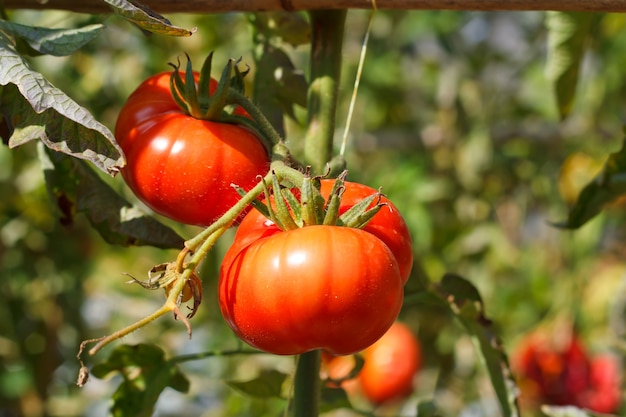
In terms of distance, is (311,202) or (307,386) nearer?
(311,202)

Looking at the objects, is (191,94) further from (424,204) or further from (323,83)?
(424,204)

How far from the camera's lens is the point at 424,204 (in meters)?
2.33

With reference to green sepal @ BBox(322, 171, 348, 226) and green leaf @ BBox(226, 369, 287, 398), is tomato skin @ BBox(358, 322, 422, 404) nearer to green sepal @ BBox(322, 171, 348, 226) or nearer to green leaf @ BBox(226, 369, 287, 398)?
green leaf @ BBox(226, 369, 287, 398)

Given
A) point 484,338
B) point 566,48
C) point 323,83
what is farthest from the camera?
point 566,48

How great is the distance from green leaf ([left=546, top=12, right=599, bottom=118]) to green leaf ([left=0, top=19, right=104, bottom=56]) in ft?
2.05

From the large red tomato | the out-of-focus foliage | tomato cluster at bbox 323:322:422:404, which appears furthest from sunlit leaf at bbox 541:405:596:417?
tomato cluster at bbox 323:322:422:404

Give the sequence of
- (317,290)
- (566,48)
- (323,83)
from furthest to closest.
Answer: (566,48)
(323,83)
(317,290)

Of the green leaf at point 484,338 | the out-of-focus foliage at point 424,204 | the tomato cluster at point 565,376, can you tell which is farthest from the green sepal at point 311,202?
the tomato cluster at point 565,376

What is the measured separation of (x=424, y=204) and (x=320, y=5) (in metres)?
1.44

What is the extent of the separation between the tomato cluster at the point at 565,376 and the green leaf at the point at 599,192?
1.21 metres

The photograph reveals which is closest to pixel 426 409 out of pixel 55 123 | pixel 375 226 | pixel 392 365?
pixel 375 226

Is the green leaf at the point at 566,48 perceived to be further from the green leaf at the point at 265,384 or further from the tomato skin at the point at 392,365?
the tomato skin at the point at 392,365

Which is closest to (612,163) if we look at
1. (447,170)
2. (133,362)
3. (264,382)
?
(264,382)

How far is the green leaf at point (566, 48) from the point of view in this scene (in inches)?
47.4
